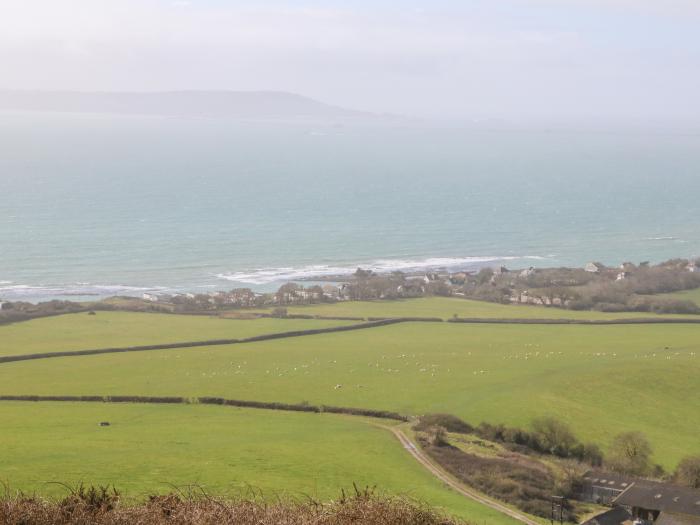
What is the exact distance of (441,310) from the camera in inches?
2212

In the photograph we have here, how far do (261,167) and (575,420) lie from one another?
452 ft

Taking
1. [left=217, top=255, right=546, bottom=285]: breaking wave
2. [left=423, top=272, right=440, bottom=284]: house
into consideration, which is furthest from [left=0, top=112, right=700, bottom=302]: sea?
[left=423, top=272, right=440, bottom=284]: house

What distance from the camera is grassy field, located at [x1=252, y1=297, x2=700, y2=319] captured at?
179 feet

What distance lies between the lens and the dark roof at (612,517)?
2331 centimetres

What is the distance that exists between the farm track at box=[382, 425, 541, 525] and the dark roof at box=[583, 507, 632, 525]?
148 centimetres

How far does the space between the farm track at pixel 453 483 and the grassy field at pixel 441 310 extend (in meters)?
23.9

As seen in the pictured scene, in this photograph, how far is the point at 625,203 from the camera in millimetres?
126562

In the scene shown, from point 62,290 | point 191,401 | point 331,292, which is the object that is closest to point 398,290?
point 331,292

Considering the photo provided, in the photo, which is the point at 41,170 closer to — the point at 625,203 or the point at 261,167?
the point at 261,167

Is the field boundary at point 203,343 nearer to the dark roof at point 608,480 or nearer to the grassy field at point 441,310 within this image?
the grassy field at point 441,310

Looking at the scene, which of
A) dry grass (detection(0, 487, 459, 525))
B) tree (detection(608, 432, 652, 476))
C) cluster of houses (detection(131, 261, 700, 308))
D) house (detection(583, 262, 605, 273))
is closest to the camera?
dry grass (detection(0, 487, 459, 525))

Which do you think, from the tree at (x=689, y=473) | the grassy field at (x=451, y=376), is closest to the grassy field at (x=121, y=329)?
the grassy field at (x=451, y=376)

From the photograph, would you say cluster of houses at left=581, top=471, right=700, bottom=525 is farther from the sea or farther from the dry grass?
the sea

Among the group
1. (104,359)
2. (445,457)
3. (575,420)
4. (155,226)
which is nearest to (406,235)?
(155,226)
